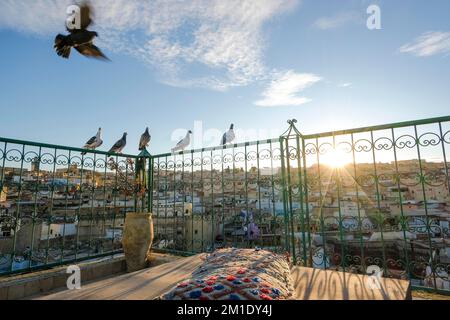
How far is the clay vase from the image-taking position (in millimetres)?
5000

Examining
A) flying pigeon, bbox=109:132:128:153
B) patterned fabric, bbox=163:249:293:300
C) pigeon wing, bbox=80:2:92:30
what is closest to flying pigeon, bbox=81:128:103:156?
flying pigeon, bbox=109:132:128:153

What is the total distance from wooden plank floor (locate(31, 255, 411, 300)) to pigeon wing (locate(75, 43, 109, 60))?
4.59 metres

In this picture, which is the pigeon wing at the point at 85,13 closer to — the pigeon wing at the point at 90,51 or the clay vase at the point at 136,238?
the pigeon wing at the point at 90,51

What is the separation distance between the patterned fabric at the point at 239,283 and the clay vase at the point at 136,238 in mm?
3117

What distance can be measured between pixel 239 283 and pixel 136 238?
3.88 meters

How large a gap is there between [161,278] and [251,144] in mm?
2990

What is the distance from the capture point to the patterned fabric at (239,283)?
156 centimetres

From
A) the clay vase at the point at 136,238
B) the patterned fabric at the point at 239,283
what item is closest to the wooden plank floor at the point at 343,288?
the patterned fabric at the point at 239,283

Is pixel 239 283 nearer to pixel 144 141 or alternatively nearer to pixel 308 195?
pixel 308 195

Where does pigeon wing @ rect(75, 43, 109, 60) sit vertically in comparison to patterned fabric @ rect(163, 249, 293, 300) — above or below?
above

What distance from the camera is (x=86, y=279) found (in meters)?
4.68

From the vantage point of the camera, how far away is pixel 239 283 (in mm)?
1649

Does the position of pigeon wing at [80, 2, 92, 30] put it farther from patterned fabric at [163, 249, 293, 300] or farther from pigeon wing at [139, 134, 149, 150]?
patterned fabric at [163, 249, 293, 300]

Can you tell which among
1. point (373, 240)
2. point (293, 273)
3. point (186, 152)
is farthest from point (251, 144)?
point (373, 240)
